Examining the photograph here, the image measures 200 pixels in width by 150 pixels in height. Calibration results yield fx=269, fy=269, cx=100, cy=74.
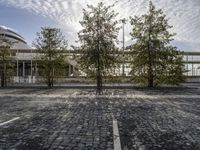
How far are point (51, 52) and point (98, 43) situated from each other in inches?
258

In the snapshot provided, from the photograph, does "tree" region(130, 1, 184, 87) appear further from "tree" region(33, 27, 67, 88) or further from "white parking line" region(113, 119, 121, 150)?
"white parking line" region(113, 119, 121, 150)

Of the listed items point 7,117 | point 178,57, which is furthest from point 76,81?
point 7,117

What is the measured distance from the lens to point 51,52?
2822 centimetres

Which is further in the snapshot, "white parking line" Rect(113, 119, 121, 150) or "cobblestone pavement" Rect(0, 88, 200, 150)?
"cobblestone pavement" Rect(0, 88, 200, 150)

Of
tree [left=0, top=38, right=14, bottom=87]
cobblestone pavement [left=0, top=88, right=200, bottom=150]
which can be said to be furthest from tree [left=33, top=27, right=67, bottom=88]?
Result: cobblestone pavement [left=0, top=88, right=200, bottom=150]

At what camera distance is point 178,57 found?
Result: 84.7 feet

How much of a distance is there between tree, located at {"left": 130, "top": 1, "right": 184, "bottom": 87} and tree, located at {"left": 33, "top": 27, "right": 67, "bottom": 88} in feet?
25.5

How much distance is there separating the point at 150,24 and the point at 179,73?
5464 mm

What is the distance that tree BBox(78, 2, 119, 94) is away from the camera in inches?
937

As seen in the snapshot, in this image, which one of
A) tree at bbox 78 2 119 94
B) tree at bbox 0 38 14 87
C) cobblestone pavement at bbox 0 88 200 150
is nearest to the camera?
cobblestone pavement at bbox 0 88 200 150

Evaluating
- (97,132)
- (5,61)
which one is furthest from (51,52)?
(97,132)

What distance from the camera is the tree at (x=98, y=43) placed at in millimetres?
23806

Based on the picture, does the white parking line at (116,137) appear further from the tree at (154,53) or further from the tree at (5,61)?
the tree at (5,61)

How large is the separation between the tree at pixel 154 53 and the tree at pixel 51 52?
779cm
